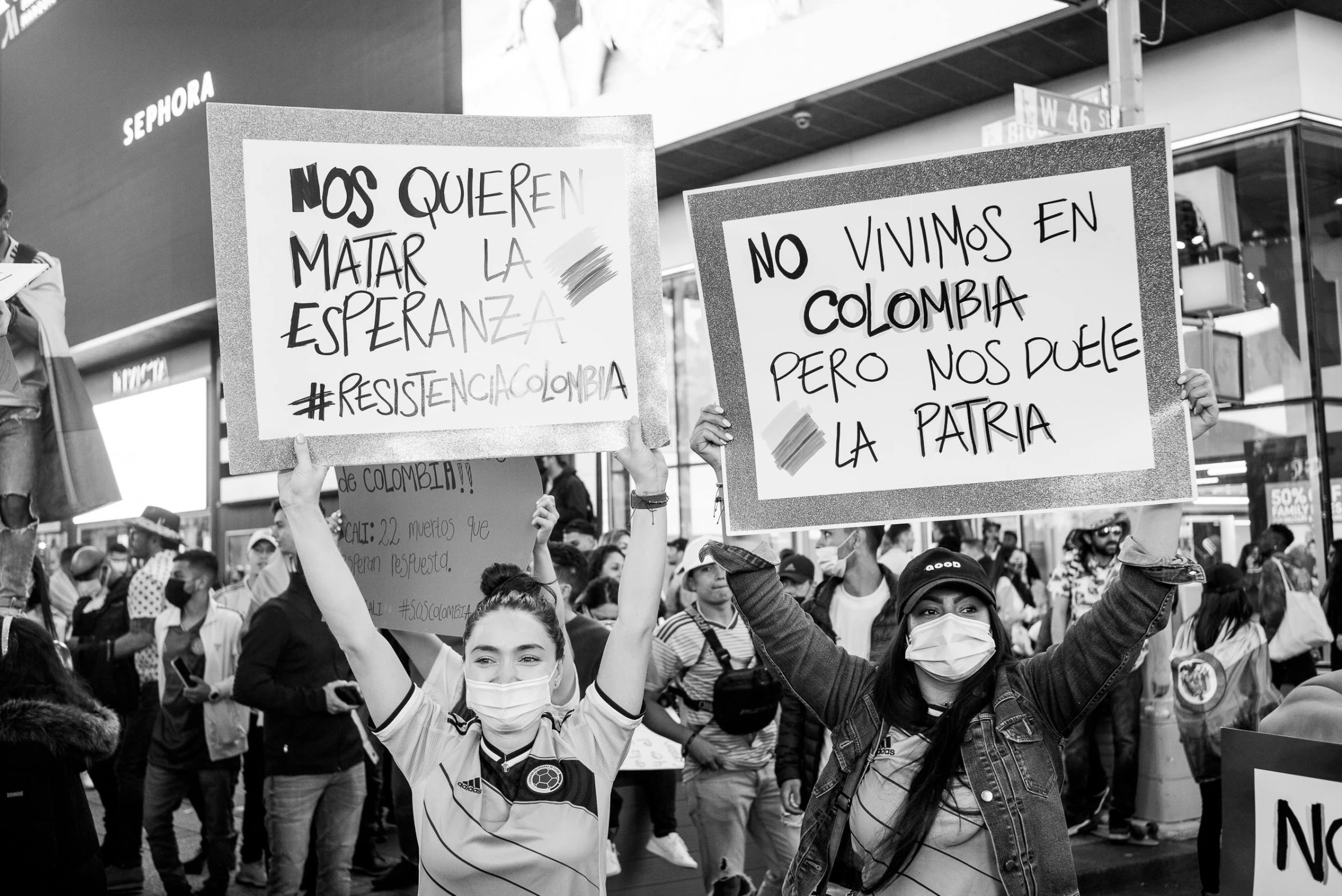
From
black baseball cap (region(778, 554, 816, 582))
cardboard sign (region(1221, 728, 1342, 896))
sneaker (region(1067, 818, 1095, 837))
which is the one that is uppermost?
black baseball cap (region(778, 554, 816, 582))

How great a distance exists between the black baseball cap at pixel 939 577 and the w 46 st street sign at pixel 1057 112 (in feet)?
16.9

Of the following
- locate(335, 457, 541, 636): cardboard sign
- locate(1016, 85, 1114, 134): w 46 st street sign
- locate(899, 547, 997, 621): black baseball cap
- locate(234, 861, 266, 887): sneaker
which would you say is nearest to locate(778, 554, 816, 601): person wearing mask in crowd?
locate(1016, 85, 1114, 134): w 46 st street sign

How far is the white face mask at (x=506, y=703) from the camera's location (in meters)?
2.79

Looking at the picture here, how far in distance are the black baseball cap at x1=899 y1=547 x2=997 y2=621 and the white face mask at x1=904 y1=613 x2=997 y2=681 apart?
81 millimetres

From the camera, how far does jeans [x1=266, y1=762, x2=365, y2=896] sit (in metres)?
5.77

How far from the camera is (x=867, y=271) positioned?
3506mm

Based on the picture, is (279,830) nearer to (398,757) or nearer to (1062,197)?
(398,757)

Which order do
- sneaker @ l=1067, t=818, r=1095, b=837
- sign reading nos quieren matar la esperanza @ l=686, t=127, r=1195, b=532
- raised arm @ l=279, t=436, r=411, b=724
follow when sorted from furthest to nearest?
sneaker @ l=1067, t=818, r=1095, b=837
sign reading nos quieren matar la esperanza @ l=686, t=127, r=1195, b=532
raised arm @ l=279, t=436, r=411, b=724

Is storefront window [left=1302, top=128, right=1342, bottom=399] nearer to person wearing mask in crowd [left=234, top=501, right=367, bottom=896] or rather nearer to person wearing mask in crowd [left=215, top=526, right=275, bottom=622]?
person wearing mask in crowd [left=215, top=526, right=275, bottom=622]

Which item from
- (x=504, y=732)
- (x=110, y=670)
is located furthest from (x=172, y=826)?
(x=504, y=732)

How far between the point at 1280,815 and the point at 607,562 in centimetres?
592

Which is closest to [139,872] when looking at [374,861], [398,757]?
[374,861]

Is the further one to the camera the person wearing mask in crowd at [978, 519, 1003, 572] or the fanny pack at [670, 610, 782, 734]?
the person wearing mask in crowd at [978, 519, 1003, 572]

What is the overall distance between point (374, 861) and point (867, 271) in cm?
595
